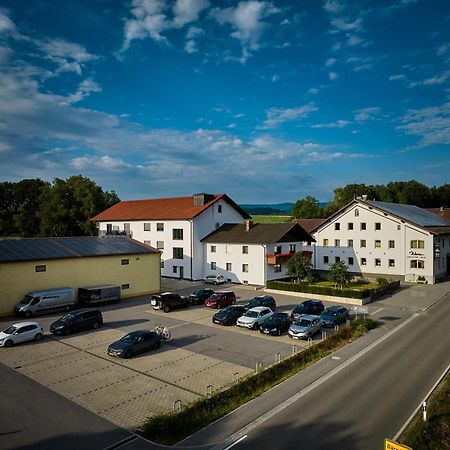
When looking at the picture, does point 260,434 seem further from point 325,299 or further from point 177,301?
point 325,299

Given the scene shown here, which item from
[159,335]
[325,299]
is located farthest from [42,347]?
[325,299]

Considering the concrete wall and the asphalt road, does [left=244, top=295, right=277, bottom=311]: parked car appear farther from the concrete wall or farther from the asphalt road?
the concrete wall

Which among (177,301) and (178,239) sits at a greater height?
(178,239)

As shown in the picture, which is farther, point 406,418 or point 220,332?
point 220,332

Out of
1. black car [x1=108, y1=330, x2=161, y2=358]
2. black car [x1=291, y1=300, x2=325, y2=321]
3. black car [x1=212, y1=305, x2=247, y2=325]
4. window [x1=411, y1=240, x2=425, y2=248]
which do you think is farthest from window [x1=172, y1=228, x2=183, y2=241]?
window [x1=411, y1=240, x2=425, y2=248]

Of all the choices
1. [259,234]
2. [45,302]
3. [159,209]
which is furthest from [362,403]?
[159,209]

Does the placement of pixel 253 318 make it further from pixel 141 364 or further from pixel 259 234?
pixel 259 234
